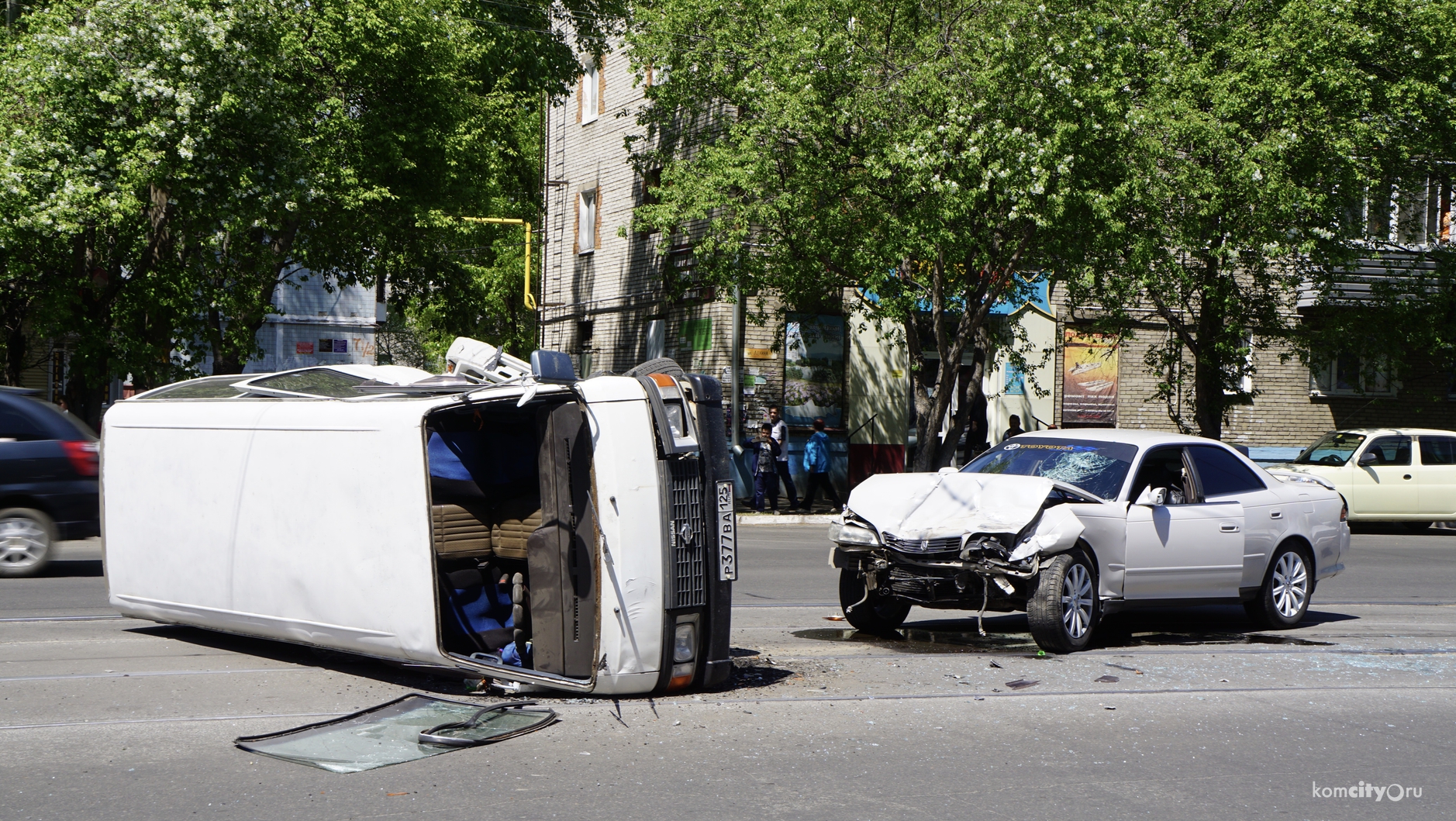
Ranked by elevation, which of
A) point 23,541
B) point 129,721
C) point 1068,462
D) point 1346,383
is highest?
point 1346,383

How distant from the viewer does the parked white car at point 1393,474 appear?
848 inches

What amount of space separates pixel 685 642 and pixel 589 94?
1074 inches

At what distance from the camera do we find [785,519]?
21609 millimetres

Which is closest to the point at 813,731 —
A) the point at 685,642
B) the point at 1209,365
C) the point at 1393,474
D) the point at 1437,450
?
the point at 685,642

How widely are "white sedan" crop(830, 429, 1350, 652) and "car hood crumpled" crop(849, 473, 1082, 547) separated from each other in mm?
11

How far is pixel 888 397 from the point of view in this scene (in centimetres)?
2567

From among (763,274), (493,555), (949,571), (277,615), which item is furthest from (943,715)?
(763,274)

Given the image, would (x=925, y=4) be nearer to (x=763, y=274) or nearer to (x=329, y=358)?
(x=763, y=274)

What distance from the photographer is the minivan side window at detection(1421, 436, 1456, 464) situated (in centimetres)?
2180

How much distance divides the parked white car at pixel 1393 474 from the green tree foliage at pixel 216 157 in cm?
1580

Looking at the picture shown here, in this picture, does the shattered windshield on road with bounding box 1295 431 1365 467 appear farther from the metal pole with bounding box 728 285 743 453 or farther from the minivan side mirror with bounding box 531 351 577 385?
the minivan side mirror with bounding box 531 351 577 385

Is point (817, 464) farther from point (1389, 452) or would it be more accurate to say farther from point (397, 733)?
point (397, 733)

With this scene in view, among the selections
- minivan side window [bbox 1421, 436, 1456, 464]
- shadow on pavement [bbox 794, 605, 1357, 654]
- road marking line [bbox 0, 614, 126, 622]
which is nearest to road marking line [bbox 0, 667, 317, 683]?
road marking line [bbox 0, 614, 126, 622]

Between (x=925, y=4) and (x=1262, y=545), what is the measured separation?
12517 mm
